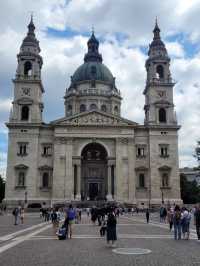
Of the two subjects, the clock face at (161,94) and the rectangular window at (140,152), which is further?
the clock face at (161,94)

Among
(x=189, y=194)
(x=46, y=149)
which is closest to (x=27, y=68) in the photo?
(x=46, y=149)

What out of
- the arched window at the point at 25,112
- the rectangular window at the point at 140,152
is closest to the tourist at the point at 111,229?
the rectangular window at the point at 140,152

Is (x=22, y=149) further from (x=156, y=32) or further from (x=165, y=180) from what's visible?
(x=156, y=32)

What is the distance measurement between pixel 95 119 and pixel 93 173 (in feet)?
34.3

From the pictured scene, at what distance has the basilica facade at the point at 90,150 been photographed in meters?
63.4

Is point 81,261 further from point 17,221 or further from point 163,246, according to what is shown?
point 17,221

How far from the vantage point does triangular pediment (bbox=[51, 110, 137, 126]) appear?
6556cm

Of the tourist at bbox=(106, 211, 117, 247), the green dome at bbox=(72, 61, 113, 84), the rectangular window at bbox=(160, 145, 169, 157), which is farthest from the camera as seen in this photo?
the green dome at bbox=(72, 61, 113, 84)

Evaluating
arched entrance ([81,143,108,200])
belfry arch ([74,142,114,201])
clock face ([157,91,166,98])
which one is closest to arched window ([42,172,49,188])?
belfry arch ([74,142,114,201])

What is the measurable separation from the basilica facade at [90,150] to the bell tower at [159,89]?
18 centimetres

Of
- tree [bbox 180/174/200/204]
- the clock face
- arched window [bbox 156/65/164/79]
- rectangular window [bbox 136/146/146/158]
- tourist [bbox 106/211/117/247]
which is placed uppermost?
arched window [bbox 156/65/164/79]

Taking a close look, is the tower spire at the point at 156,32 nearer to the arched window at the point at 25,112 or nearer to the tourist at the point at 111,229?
the arched window at the point at 25,112

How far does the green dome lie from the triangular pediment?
19.9 metres

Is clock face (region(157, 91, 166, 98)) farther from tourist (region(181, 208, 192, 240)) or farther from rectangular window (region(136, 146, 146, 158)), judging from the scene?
tourist (region(181, 208, 192, 240))
